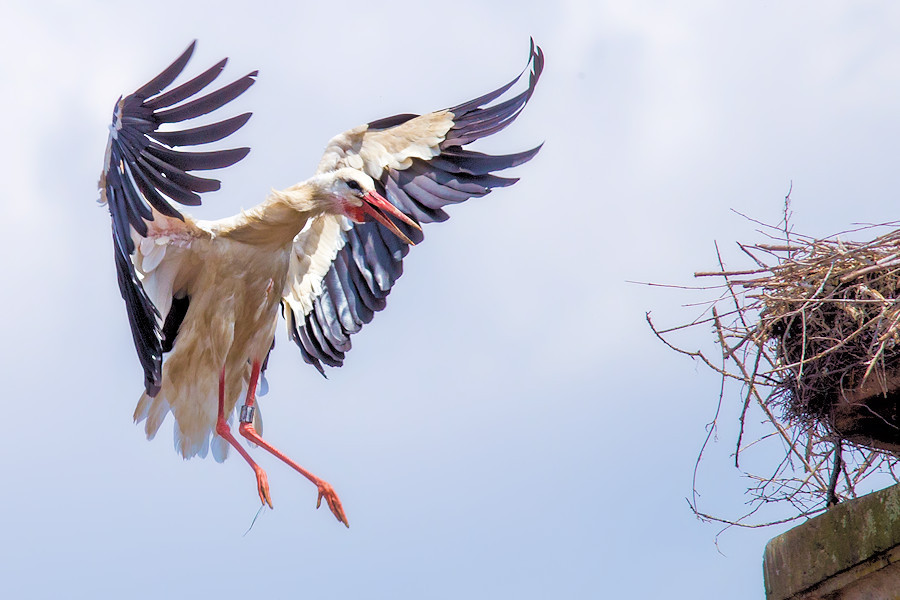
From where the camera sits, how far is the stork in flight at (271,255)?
20.7ft

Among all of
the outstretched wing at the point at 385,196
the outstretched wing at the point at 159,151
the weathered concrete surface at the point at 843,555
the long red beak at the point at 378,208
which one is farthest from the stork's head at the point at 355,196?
the weathered concrete surface at the point at 843,555

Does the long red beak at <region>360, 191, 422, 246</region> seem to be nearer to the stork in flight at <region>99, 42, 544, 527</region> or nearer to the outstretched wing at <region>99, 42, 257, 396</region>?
the stork in flight at <region>99, 42, 544, 527</region>

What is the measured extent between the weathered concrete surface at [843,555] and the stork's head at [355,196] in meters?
2.86

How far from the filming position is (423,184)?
7176 millimetres

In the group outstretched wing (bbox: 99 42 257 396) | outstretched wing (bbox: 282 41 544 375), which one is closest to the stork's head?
outstretched wing (bbox: 282 41 544 375)

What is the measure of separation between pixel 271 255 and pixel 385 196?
825 millimetres

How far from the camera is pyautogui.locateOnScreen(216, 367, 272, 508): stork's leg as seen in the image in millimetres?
6488

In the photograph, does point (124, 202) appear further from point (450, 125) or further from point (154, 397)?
point (450, 125)

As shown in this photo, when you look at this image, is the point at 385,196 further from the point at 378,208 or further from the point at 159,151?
the point at 159,151

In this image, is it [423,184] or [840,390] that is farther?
[423,184]

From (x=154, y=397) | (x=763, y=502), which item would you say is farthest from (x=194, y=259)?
(x=763, y=502)

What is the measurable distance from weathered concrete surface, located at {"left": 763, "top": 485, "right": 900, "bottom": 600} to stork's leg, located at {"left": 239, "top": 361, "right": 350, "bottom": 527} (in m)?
2.59

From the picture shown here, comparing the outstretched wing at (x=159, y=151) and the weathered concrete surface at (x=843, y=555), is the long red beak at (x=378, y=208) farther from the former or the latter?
the weathered concrete surface at (x=843, y=555)

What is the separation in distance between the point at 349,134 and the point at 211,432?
190cm
